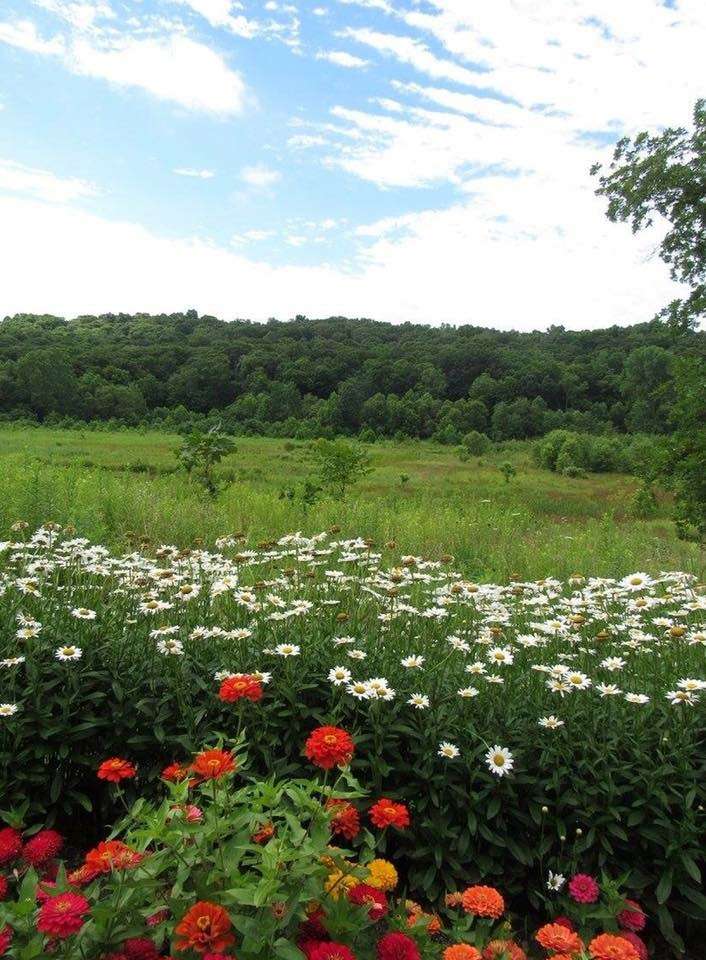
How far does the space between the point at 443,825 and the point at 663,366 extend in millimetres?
44277

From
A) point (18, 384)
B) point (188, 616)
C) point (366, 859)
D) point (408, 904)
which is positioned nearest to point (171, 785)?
point (366, 859)

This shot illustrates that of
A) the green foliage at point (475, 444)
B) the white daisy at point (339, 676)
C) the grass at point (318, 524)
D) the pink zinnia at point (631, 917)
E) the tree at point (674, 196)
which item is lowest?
Answer: the green foliage at point (475, 444)

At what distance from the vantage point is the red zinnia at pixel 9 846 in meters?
2.21

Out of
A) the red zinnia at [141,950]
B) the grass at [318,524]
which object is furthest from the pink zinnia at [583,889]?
the grass at [318,524]

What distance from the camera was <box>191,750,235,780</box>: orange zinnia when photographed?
5.65 feet

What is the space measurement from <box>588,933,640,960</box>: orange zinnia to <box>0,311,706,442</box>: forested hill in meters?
45.3

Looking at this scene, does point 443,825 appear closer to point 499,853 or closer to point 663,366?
point 499,853

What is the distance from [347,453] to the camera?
14.6m

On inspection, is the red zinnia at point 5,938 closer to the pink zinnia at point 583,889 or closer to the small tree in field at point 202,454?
the pink zinnia at point 583,889

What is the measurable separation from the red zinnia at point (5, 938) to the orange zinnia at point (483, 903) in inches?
41.8

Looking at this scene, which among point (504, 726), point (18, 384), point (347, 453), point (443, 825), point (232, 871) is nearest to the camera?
point (232, 871)

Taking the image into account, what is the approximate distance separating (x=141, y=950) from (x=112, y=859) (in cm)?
18

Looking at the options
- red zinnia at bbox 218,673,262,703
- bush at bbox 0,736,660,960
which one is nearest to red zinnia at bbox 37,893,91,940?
bush at bbox 0,736,660,960

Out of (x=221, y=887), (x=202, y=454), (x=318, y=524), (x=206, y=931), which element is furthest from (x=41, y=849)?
(x=202, y=454)
